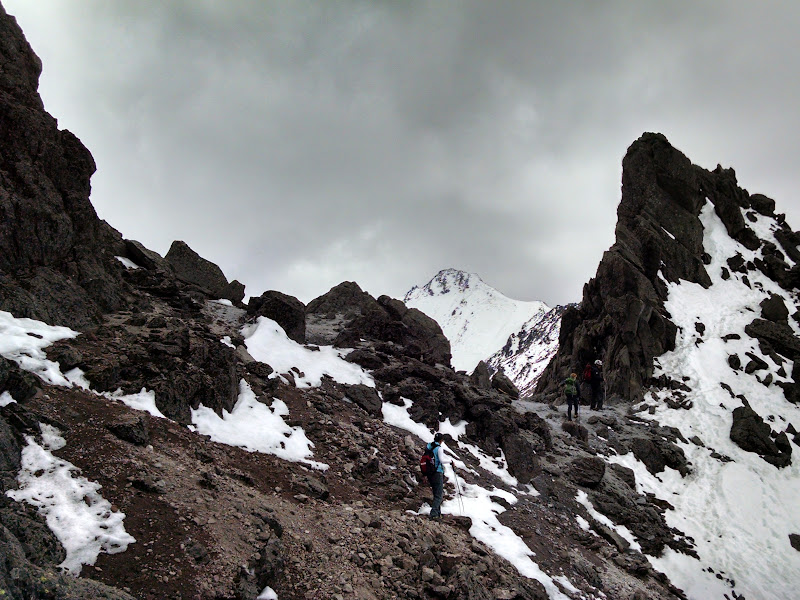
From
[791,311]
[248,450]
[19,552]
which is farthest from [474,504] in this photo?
[791,311]

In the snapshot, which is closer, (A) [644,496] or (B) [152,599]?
(B) [152,599]

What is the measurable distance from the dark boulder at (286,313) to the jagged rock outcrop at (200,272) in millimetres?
6797

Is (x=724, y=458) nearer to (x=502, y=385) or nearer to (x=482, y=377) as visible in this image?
(x=502, y=385)

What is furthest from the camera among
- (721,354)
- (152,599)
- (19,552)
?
(721,354)

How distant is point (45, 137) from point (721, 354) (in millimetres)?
44376

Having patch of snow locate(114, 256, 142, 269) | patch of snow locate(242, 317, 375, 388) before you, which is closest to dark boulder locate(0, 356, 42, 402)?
patch of snow locate(242, 317, 375, 388)

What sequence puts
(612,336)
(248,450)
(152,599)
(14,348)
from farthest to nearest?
(612,336), (248,450), (14,348), (152,599)

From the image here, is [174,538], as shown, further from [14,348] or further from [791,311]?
[791,311]

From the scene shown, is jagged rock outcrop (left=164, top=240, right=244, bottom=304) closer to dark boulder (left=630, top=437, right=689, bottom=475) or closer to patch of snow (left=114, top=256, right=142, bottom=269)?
patch of snow (left=114, top=256, right=142, bottom=269)

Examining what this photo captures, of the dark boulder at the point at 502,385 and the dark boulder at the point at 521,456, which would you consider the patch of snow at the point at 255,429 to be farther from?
the dark boulder at the point at 502,385

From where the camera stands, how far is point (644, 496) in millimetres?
23812

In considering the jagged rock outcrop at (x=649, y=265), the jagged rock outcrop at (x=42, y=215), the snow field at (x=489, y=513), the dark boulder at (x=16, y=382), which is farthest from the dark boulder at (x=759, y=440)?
the jagged rock outcrop at (x=42, y=215)

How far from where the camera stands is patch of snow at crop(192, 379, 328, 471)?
1395 centimetres

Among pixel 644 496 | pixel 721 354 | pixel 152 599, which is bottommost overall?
pixel 152 599
